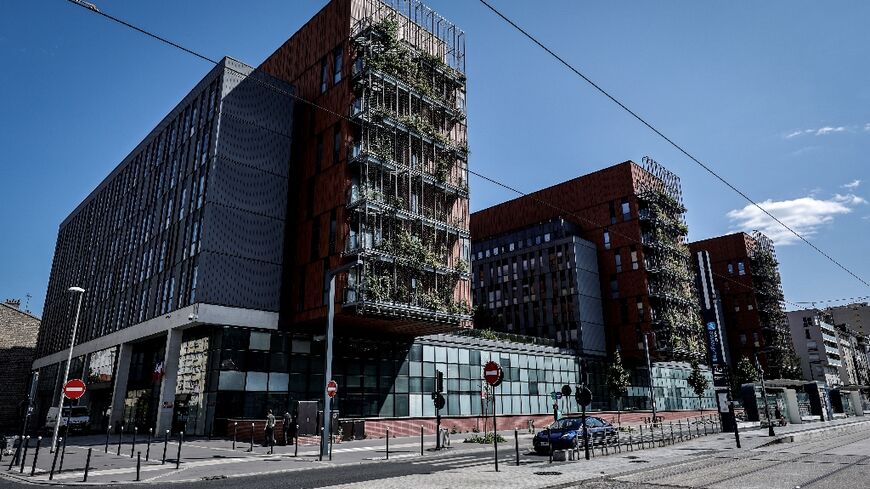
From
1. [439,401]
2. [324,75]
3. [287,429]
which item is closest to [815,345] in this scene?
[324,75]

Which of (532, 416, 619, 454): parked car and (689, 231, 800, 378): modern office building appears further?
(689, 231, 800, 378): modern office building

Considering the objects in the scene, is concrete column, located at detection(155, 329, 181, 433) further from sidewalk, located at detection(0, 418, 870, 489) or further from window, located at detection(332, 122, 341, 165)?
window, located at detection(332, 122, 341, 165)

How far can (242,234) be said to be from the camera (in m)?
37.8

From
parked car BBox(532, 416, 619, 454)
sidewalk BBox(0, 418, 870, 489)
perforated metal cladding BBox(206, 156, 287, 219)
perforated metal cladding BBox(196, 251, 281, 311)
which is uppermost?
perforated metal cladding BBox(206, 156, 287, 219)

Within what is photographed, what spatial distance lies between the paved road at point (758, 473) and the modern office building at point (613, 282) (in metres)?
41.5

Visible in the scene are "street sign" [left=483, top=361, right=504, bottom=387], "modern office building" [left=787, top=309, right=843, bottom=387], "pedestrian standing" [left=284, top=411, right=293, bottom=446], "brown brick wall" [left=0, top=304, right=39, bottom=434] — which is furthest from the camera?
"modern office building" [left=787, top=309, right=843, bottom=387]

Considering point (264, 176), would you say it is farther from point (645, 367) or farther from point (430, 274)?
point (645, 367)

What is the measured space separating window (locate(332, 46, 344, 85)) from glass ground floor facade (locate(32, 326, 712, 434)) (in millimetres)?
19270

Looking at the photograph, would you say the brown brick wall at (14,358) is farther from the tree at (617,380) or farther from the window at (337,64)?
the tree at (617,380)

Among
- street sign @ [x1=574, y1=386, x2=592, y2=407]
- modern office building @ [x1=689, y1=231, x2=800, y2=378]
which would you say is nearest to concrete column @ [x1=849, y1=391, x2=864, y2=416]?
modern office building @ [x1=689, y1=231, x2=800, y2=378]

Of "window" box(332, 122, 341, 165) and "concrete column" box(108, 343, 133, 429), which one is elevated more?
"window" box(332, 122, 341, 165)

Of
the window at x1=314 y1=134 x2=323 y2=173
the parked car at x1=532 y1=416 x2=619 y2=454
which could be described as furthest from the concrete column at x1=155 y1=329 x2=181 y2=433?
the parked car at x1=532 y1=416 x2=619 y2=454

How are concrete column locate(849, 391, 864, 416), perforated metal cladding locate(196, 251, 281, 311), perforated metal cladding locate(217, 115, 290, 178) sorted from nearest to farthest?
perforated metal cladding locate(196, 251, 281, 311) → perforated metal cladding locate(217, 115, 290, 178) → concrete column locate(849, 391, 864, 416)

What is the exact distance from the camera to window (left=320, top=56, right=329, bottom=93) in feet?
137
